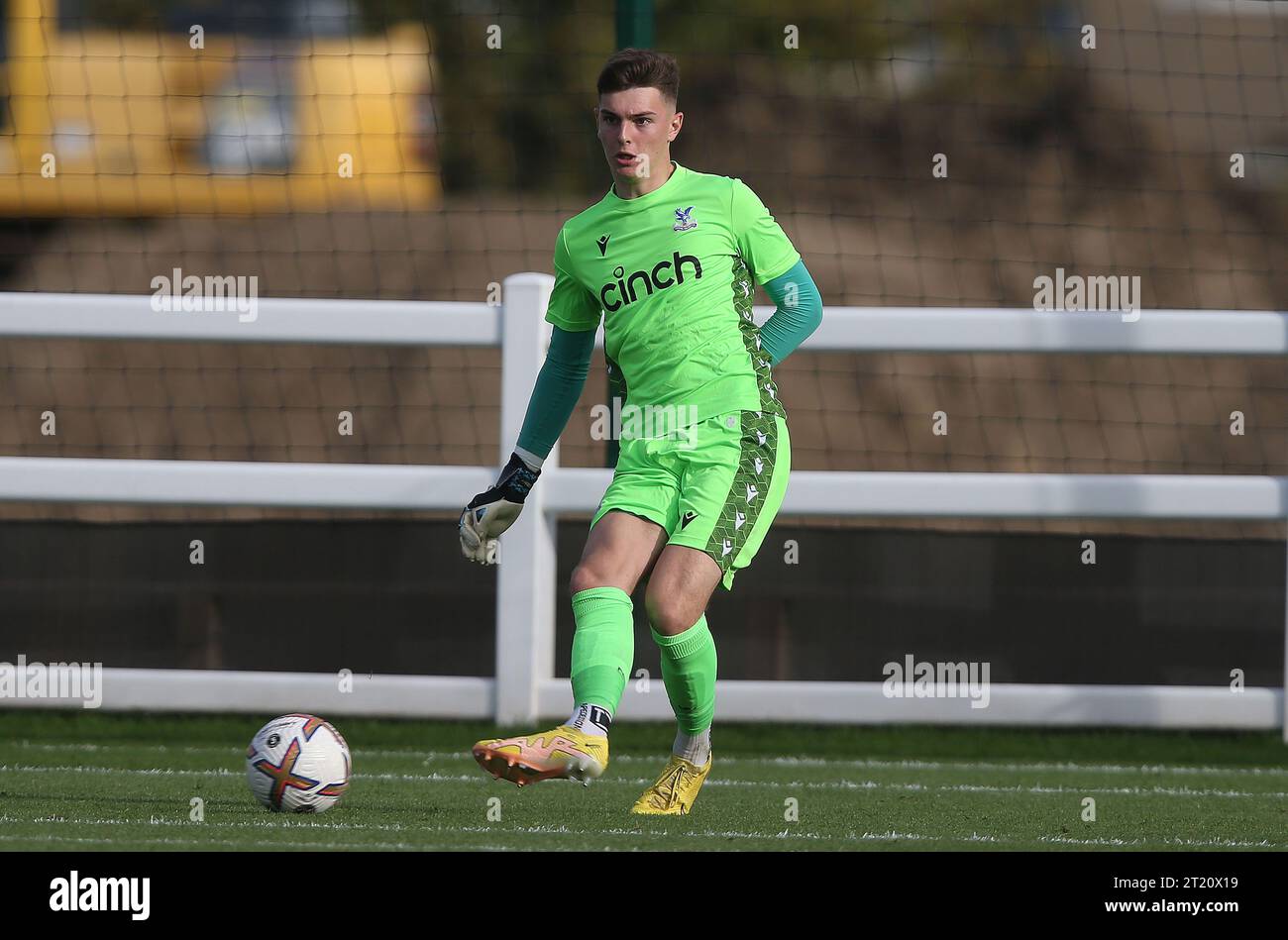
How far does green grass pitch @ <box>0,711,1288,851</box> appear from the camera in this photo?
4699 mm

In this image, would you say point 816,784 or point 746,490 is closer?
point 746,490

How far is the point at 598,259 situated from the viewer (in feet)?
16.6

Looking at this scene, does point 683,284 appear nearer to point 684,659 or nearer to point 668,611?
point 668,611

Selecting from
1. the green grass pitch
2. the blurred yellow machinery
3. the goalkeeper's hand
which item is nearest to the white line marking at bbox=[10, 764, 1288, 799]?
the green grass pitch

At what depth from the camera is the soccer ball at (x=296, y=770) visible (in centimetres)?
508

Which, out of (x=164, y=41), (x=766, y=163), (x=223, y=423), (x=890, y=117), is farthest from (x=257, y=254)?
(x=890, y=117)

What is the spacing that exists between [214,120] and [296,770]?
1603 cm

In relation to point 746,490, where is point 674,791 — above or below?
below

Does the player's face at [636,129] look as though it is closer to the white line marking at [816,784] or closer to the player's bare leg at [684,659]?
the player's bare leg at [684,659]

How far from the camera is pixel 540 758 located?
430cm

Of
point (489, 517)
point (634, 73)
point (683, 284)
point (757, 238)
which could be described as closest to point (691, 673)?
point (489, 517)

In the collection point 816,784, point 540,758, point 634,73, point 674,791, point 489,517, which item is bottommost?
point 816,784
